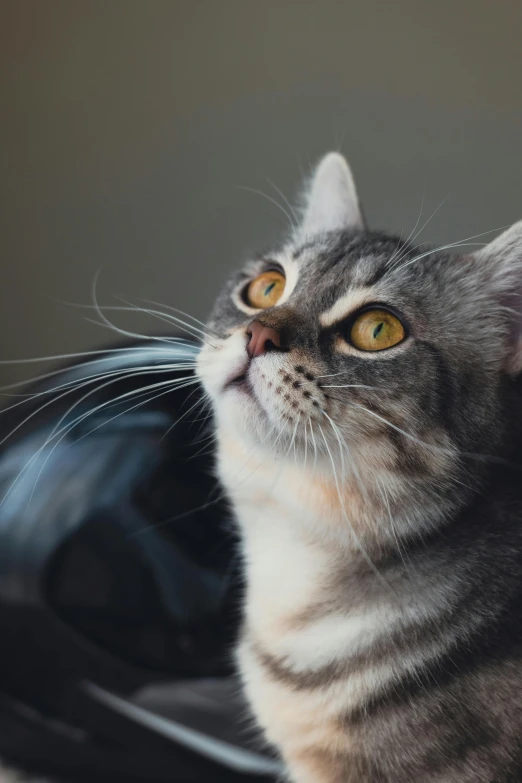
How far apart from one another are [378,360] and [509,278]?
0.18 metres

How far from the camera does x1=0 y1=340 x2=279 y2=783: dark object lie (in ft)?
2.53

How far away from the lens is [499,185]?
907 mm

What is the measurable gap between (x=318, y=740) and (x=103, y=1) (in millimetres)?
1031

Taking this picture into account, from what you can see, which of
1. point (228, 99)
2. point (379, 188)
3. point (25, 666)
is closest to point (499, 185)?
point (379, 188)

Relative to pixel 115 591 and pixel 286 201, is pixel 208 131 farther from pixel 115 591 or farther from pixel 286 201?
pixel 115 591

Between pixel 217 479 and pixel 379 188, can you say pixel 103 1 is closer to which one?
pixel 379 188

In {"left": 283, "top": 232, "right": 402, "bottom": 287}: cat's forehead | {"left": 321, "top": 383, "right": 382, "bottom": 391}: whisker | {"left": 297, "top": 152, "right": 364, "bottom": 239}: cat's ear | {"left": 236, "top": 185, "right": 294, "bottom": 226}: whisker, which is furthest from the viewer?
{"left": 236, "top": 185, "right": 294, "bottom": 226}: whisker

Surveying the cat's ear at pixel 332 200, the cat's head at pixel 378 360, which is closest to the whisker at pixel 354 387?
the cat's head at pixel 378 360

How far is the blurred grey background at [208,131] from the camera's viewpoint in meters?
0.91

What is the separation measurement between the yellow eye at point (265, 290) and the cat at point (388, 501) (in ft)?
0.11

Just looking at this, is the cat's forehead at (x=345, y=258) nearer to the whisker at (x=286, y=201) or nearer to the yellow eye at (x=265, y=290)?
the yellow eye at (x=265, y=290)

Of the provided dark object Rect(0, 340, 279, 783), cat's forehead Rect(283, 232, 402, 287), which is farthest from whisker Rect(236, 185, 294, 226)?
dark object Rect(0, 340, 279, 783)

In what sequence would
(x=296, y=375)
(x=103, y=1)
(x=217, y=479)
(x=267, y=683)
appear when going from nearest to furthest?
(x=296, y=375) < (x=267, y=683) < (x=217, y=479) < (x=103, y=1)

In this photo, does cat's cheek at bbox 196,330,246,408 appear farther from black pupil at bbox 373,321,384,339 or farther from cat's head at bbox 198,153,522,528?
black pupil at bbox 373,321,384,339
